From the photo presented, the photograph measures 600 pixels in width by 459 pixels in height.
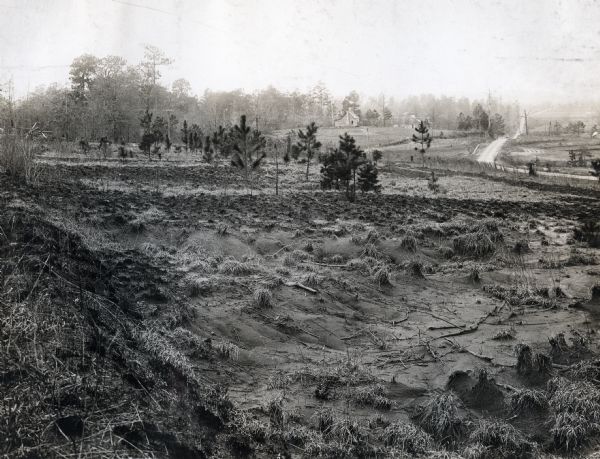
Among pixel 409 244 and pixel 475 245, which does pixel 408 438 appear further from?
pixel 475 245

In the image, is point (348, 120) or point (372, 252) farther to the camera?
point (348, 120)

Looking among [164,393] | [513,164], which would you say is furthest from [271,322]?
[513,164]

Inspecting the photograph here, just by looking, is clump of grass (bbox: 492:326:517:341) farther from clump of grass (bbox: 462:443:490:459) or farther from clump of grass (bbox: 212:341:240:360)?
clump of grass (bbox: 212:341:240:360)

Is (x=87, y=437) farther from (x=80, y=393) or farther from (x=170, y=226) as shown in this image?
(x=170, y=226)

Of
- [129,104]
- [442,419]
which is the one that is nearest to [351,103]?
[129,104]

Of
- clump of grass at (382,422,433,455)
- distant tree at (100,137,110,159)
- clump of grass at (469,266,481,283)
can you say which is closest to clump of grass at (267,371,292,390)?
clump of grass at (382,422,433,455)

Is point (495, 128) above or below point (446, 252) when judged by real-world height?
above

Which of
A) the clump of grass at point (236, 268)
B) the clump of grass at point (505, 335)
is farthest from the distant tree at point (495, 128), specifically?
the clump of grass at point (505, 335)
